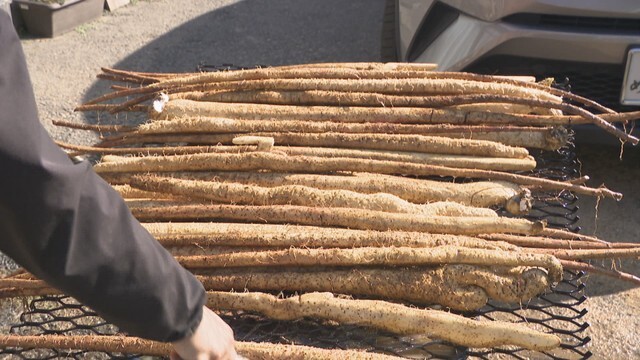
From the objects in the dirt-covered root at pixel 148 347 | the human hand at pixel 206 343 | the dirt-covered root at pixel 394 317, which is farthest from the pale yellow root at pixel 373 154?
the human hand at pixel 206 343

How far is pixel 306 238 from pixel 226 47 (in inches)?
164

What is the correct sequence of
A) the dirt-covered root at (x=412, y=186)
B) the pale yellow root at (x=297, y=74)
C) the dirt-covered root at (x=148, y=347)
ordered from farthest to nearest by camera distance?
the pale yellow root at (x=297, y=74), the dirt-covered root at (x=412, y=186), the dirt-covered root at (x=148, y=347)

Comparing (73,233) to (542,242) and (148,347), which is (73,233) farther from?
(542,242)

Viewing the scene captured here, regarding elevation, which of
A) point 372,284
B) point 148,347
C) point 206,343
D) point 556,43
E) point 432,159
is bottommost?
point 148,347

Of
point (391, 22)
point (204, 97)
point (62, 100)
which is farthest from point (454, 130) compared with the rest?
point (62, 100)

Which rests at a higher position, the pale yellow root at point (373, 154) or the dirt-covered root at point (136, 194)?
the pale yellow root at point (373, 154)

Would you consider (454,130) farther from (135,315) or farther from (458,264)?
(135,315)

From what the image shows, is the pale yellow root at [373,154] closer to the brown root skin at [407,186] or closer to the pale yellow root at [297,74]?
the brown root skin at [407,186]

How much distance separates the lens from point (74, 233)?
42.5 inches

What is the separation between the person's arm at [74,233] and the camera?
1.02m

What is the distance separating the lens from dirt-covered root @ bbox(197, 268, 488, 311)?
180 cm

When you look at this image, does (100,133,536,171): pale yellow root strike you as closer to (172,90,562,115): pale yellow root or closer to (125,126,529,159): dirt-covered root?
(125,126,529,159): dirt-covered root

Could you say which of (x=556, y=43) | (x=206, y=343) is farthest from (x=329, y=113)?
(x=556, y=43)

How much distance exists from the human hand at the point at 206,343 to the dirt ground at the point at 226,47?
2491mm
